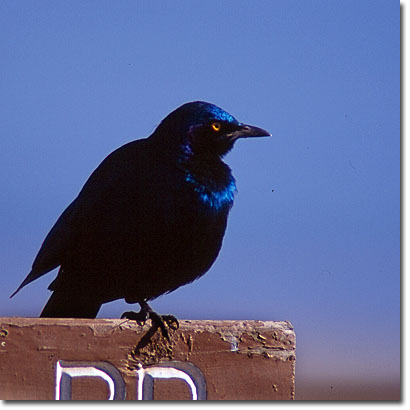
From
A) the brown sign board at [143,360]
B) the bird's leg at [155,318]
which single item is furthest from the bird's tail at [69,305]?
the brown sign board at [143,360]

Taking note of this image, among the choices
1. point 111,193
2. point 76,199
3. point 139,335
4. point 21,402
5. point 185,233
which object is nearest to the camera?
point 21,402

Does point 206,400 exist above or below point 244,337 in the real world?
below

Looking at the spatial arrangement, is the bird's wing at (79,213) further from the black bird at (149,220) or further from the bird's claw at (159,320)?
the bird's claw at (159,320)

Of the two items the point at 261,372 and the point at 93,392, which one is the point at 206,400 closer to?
the point at 261,372

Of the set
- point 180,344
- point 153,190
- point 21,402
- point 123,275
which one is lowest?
point 21,402

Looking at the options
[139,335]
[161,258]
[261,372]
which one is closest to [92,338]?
[139,335]

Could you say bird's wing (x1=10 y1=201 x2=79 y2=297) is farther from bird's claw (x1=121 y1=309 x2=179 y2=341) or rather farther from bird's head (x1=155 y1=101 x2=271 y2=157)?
bird's head (x1=155 y1=101 x2=271 y2=157)

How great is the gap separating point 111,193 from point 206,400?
6.41 feet

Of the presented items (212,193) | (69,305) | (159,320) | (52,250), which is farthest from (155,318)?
(52,250)

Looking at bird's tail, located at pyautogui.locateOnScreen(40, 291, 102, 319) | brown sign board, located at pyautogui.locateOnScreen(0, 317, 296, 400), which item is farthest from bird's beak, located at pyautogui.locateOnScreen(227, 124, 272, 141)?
brown sign board, located at pyautogui.locateOnScreen(0, 317, 296, 400)

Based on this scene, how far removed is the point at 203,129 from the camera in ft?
13.1

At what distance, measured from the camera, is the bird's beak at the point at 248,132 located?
409 cm

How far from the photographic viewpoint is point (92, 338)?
2.36 m

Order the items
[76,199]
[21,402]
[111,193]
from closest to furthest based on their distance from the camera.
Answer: [21,402] → [111,193] → [76,199]
